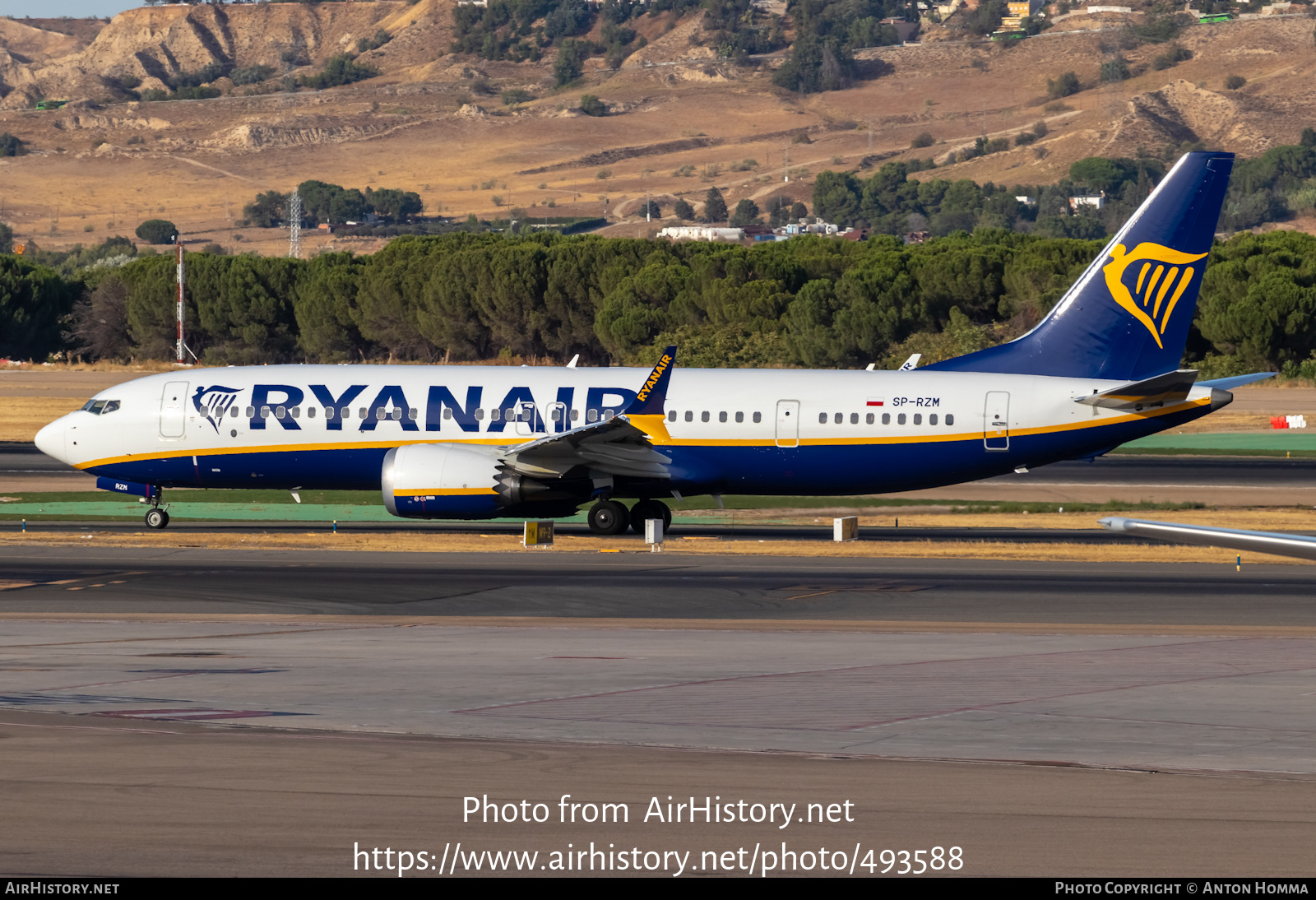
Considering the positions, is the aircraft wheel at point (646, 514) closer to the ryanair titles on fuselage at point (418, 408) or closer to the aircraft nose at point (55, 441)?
the ryanair titles on fuselage at point (418, 408)

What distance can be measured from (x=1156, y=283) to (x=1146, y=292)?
0.97ft

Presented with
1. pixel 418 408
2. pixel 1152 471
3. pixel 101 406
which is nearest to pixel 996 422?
pixel 418 408

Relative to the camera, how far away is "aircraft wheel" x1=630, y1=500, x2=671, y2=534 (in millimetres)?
40188

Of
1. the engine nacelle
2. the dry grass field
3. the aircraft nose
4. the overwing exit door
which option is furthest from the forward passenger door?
the overwing exit door

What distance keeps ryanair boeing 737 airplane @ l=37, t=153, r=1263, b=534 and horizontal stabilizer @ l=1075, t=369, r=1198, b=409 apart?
58mm

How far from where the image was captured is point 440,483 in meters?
37.4

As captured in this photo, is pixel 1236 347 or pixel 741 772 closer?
pixel 741 772

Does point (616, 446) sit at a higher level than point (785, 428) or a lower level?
lower

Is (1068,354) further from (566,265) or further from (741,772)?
(566,265)

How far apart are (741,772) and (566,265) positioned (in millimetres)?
96837

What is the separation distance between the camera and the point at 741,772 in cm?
1512

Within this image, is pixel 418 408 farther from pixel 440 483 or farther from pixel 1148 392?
pixel 1148 392
